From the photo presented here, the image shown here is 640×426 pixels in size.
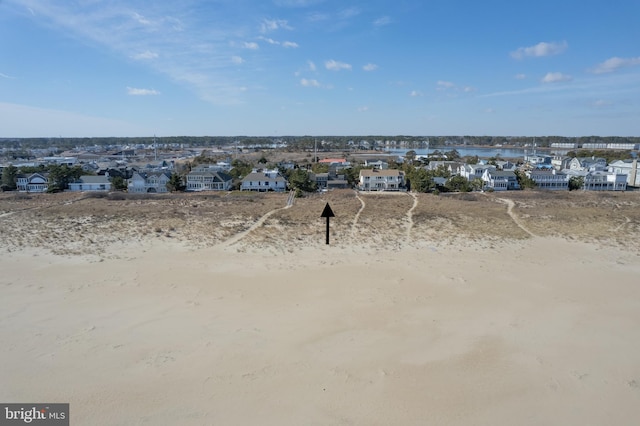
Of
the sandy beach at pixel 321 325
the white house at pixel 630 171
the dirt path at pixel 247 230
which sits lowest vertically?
the sandy beach at pixel 321 325

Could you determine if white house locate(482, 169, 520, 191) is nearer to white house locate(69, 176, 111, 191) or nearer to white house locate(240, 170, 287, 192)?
white house locate(240, 170, 287, 192)

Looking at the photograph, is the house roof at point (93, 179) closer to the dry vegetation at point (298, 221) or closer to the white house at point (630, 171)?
the dry vegetation at point (298, 221)

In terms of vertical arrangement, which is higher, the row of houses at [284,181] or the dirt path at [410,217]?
the row of houses at [284,181]

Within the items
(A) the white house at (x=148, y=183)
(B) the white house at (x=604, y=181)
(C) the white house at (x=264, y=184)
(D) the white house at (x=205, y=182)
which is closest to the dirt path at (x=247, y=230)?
(C) the white house at (x=264, y=184)

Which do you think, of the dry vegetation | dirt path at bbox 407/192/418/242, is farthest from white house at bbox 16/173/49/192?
dirt path at bbox 407/192/418/242

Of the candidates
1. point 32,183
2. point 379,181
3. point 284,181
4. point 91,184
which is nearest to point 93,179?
point 91,184

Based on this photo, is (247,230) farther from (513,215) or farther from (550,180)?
(550,180)

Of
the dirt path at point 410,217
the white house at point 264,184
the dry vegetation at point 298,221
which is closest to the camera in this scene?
the dry vegetation at point 298,221
